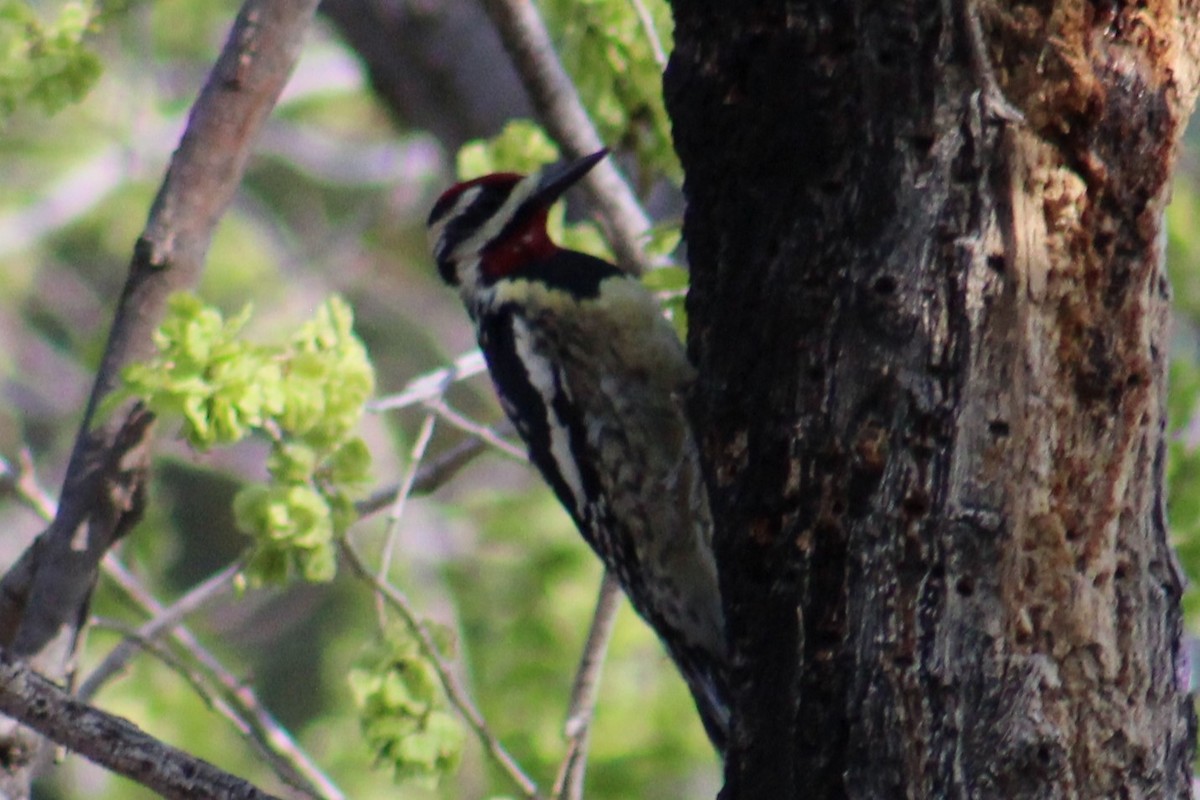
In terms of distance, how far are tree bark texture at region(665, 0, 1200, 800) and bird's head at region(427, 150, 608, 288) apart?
1.13 meters

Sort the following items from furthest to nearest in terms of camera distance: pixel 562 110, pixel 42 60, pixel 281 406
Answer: pixel 562 110
pixel 42 60
pixel 281 406

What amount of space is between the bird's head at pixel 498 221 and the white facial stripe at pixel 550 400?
0.68 feet

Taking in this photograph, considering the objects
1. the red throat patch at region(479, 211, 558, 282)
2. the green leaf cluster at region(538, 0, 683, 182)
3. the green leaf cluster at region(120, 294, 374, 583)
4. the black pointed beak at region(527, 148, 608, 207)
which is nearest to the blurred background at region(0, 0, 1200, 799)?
the green leaf cluster at region(538, 0, 683, 182)

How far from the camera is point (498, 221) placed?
357 centimetres

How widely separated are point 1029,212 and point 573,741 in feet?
5.38

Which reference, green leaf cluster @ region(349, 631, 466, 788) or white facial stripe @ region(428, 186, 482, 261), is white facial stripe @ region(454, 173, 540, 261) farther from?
green leaf cluster @ region(349, 631, 466, 788)

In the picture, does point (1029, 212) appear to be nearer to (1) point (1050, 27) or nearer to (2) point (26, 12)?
(1) point (1050, 27)

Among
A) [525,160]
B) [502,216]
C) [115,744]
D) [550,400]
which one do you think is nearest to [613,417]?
[550,400]

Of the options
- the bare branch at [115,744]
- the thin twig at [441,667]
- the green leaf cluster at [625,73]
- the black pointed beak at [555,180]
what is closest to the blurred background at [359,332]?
the green leaf cluster at [625,73]

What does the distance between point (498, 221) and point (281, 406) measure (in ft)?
2.84

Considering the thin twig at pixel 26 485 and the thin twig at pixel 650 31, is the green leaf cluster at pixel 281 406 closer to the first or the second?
the thin twig at pixel 26 485

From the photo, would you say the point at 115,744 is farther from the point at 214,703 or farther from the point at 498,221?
the point at 498,221

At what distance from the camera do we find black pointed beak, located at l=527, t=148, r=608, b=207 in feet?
11.2

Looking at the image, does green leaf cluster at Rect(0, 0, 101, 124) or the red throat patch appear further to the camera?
the red throat patch
